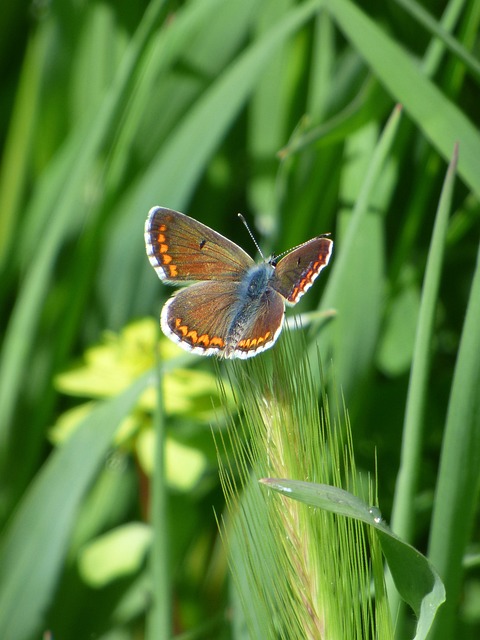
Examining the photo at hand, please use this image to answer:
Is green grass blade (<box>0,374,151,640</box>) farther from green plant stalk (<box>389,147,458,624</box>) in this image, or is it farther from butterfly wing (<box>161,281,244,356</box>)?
green plant stalk (<box>389,147,458,624</box>)

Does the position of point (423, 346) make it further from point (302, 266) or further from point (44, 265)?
point (44, 265)

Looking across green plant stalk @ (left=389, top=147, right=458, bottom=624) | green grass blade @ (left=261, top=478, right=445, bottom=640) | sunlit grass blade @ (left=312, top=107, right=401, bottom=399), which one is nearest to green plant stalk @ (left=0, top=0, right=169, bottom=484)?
sunlit grass blade @ (left=312, top=107, right=401, bottom=399)

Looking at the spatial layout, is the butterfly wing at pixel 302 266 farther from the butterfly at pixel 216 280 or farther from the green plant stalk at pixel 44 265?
the green plant stalk at pixel 44 265

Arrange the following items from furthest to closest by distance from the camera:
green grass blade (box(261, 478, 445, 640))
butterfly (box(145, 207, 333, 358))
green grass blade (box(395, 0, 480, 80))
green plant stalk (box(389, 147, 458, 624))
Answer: green grass blade (box(395, 0, 480, 80)) < butterfly (box(145, 207, 333, 358)) < green plant stalk (box(389, 147, 458, 624)) < green grass blade (box(261, 478, 445, 640))

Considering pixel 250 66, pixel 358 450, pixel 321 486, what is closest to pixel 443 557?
pixel 321 486

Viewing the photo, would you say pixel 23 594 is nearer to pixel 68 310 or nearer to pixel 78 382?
pixel 78 382

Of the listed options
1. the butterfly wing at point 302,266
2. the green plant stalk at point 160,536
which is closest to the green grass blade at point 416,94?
the butterfly wing at point 302,266
